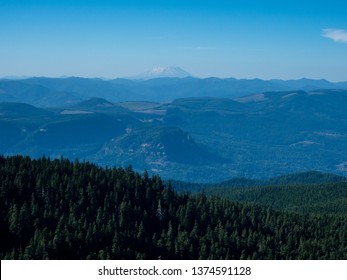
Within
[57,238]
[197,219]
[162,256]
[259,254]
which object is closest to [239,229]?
[197,219]

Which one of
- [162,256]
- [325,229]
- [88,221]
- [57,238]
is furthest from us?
[325,229]

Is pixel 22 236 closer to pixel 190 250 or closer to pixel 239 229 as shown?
pixel 190 250

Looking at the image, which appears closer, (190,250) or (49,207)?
(190,250)

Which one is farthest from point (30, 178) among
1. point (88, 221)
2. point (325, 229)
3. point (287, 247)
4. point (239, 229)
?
point (325, 229)

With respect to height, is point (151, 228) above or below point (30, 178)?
below

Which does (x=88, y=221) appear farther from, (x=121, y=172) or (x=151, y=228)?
(x=121, y=172)

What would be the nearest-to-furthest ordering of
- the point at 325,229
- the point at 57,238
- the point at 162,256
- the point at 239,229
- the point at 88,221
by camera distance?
1. the point at 57,238
2. the point at 162,256
3. the point at 88,221
4. the point at 239,229
5. the point at 325,229
